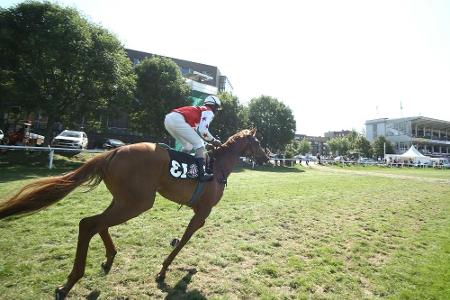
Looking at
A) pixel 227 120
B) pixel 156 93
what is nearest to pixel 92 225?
pixel 156 93

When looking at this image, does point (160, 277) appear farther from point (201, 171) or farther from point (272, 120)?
point (272, 120)

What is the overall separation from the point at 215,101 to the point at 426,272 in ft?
18.1

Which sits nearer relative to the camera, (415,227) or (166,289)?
(166,289)

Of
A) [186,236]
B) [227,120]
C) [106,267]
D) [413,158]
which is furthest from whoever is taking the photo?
[413,158]

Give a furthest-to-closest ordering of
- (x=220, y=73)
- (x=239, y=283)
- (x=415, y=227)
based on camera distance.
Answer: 1. (x=220, y=73)
2. (x=415, y=227)
3. (x=239, y=283)

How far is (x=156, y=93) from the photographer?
3812 centimetres

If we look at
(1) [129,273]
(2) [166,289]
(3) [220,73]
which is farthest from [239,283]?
(3) [220,73]

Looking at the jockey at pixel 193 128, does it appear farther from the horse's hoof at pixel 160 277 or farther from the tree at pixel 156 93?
the tree at pixel 156 93

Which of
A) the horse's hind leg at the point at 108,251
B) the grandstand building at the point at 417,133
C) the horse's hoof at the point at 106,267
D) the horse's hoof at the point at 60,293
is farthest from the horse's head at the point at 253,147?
the grandstand building at the point at 417,133

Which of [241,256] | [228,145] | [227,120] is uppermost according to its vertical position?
[227,120]

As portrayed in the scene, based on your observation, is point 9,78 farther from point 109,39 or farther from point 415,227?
→ point 415,227

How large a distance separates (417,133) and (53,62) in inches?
4625

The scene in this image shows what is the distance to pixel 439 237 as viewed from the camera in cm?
816

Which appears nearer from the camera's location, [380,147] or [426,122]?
[380,147]
